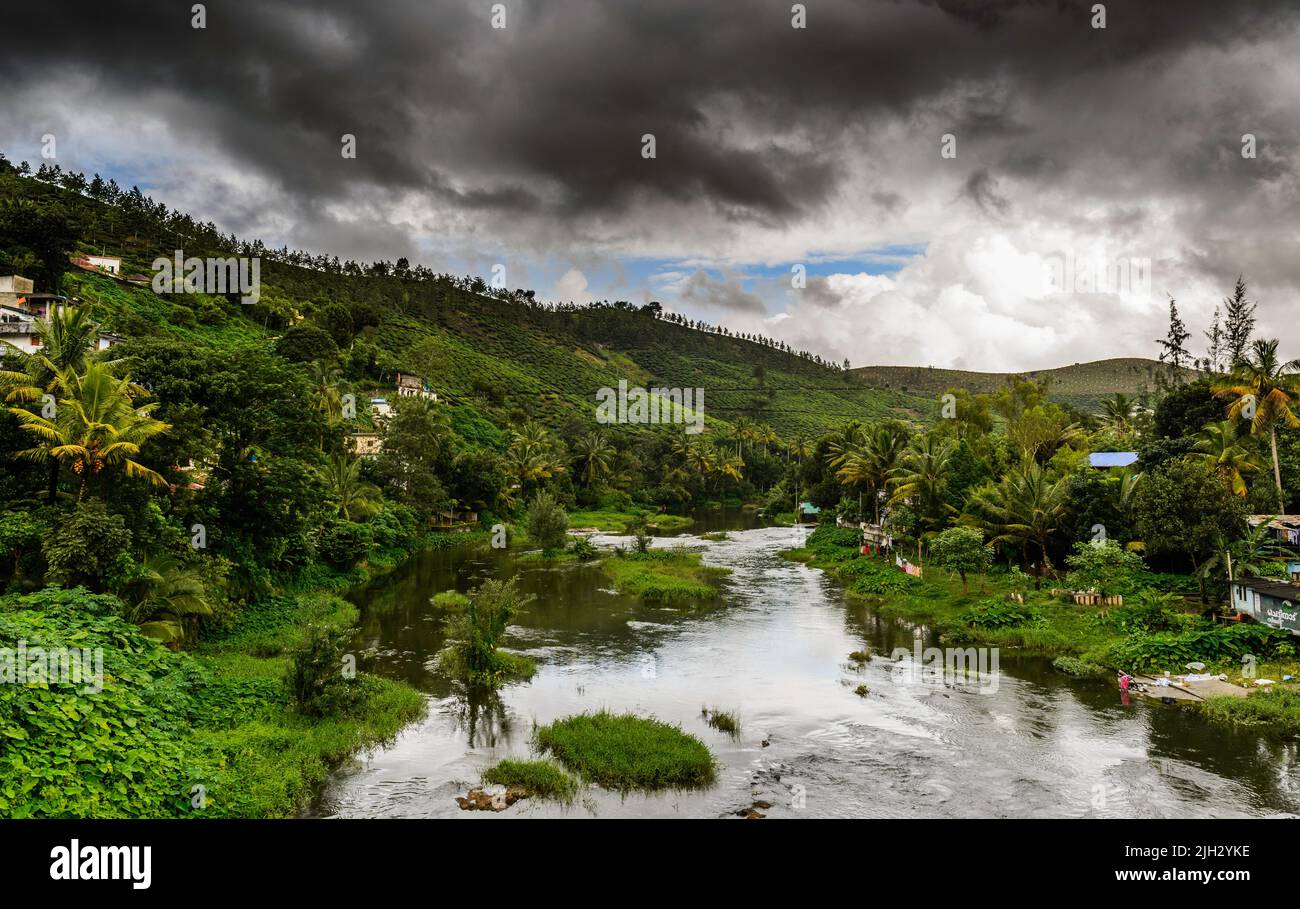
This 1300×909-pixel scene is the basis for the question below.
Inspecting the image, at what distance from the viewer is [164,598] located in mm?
25969

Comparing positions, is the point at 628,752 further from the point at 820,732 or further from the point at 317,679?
the point at 317,679

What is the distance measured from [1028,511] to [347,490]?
4410cm

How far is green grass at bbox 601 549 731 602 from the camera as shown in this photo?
1775 inches

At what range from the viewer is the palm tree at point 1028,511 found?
42.3m

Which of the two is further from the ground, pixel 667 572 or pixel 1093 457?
pixel 1093 457

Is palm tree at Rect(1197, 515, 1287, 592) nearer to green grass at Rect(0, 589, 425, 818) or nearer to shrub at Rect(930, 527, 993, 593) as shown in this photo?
shrub at Rect(930, 527, 993, 593)

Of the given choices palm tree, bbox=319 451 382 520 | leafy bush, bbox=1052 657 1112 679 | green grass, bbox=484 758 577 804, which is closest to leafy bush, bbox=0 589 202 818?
green grass, bbox=484 758 577 804

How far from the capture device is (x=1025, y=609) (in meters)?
35.6

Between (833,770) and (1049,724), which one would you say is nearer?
(833,770)

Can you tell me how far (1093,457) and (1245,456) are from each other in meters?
15.3
